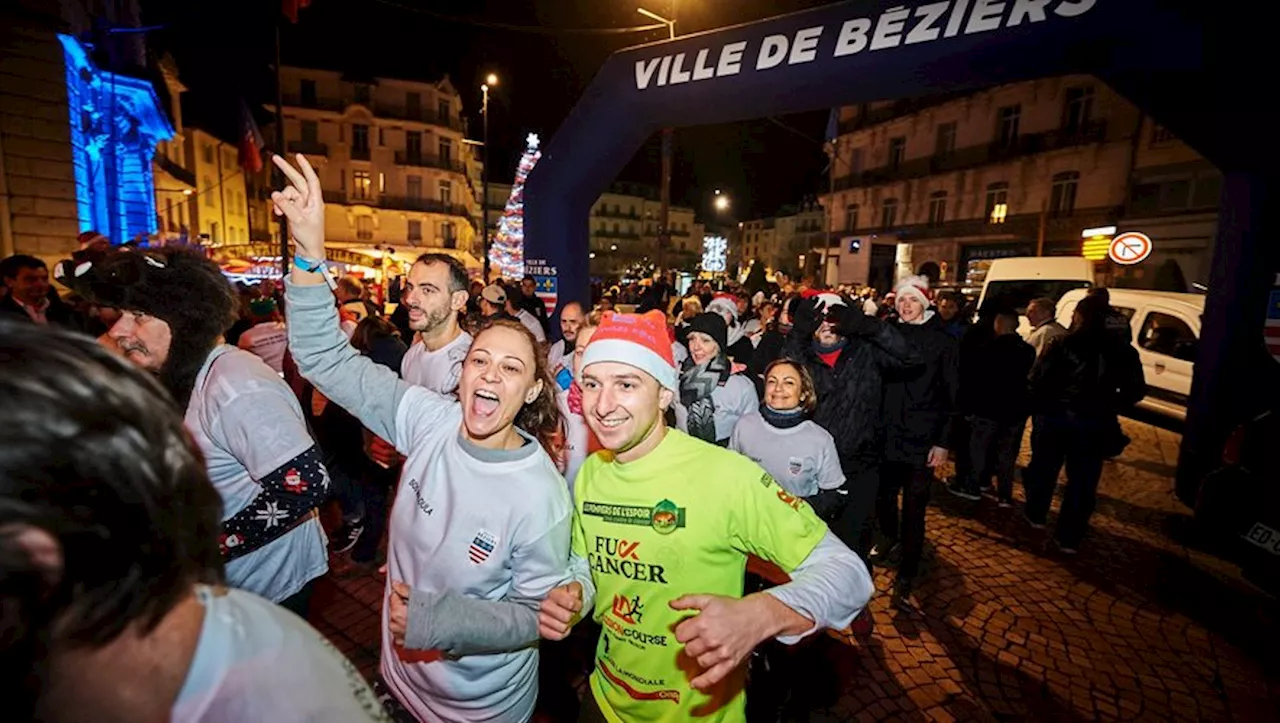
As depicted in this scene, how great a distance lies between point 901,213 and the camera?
3438cm

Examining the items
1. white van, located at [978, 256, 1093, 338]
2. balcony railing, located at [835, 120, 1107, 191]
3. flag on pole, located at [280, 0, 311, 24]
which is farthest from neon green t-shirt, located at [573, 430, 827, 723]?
balcony railing, located at [835, 120, 1107, 191]

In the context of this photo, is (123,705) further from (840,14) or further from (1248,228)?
(1248,228)

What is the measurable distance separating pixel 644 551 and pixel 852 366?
2.90 metres

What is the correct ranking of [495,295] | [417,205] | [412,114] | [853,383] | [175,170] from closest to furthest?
[853,383] < [495,295] < [175,170] < [417,205] < [412,114]

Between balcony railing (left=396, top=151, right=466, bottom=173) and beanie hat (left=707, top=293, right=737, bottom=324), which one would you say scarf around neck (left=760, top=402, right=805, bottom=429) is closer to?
beanie hat (left=707, top=293, right=737, bottom=324)

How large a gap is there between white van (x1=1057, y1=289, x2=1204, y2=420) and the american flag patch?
1074cm

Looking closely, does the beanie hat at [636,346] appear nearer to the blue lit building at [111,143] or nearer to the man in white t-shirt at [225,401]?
the man in white t-shirt at [225,401]

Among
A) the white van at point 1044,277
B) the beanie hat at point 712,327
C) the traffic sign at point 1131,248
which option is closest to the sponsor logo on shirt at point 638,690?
the beanie hat at point 712,327

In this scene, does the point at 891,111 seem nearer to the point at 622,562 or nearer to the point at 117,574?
the point at 622,562

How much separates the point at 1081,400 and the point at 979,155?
30.8 meters

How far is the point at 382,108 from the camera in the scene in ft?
162

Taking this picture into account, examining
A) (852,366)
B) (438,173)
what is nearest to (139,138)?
(852,366)

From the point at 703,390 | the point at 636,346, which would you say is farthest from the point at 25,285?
the point at 636,346

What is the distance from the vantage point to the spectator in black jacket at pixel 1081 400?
5.00 metres
